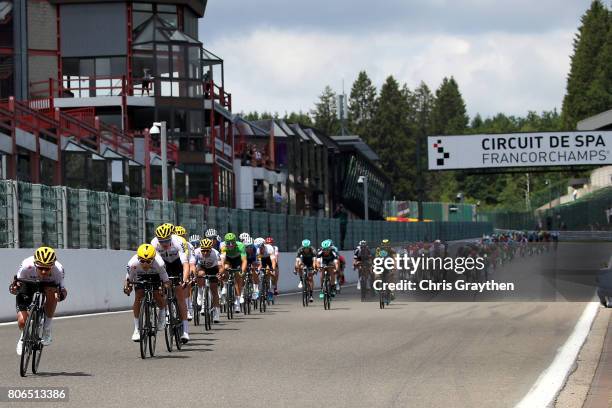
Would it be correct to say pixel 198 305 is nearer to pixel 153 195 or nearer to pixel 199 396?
pixel 199 396

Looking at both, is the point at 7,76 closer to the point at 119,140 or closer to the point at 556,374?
the point at 119,140

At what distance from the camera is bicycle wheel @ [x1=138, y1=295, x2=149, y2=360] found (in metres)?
15.8

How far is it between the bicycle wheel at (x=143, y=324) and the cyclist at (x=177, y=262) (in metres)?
1.32

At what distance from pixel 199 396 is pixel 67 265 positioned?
51.6ft

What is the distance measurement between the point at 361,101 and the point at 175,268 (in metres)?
170

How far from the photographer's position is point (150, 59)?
60812 millimetres

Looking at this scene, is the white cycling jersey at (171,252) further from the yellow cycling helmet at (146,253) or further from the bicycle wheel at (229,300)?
the bicycle wheel at (229,300)

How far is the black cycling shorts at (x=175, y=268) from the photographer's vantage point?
1747 centimetres

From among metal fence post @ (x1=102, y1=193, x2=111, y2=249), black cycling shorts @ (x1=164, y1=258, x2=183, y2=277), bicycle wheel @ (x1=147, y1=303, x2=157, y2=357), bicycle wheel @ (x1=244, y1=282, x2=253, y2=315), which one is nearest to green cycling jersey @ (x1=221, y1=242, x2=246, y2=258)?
bicycle wheel @ (x1=244, y1=282, x2=253, y2=315)

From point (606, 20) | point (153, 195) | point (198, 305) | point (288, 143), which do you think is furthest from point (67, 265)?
point (606, 20)

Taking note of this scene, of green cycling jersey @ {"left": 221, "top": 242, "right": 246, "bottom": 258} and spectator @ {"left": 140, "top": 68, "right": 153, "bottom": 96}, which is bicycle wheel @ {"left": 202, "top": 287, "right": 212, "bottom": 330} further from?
spectator @ {"left": 140, "top": 68, "right": 153, "bottom": 96}

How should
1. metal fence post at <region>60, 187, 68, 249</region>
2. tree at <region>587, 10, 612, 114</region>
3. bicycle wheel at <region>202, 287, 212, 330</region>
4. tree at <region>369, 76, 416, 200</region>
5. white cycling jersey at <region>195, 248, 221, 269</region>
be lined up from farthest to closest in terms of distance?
tree at <region>369, 76, 416, 200</region> < tree at <region>587, 10, 612, 114</region> < metal fence post at <region>60, 187, 68, 249</region> < white cycling jersey at <region>195, 248, 221, 269</region> < bicycle wheel at <region>202, 287, 212, 330</region>

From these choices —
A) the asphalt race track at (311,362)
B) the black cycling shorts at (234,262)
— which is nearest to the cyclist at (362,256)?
the asphalt race track at (311,362)

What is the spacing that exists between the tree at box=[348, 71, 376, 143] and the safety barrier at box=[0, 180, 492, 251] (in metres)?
136
